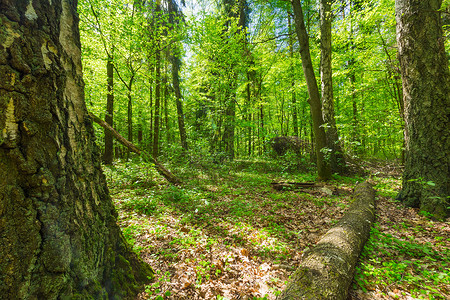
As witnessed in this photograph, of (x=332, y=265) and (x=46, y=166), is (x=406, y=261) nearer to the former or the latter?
(x=332, y=265)

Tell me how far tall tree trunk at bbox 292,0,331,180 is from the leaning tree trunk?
257 inches

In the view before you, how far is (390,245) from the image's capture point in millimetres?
2801

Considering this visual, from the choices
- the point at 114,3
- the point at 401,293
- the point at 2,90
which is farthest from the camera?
the point at 114,3

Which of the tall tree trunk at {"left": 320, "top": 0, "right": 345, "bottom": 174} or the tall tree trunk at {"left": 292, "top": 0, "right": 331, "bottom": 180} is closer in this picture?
the tall tree trunk at {"left": 292, "top": 0, "right": 331, "bottom": 180}

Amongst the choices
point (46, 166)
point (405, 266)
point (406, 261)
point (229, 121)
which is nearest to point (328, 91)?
point (229, 121)

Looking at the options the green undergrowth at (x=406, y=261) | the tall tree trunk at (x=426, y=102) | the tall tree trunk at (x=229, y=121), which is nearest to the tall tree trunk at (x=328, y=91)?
the tall tree trunk at (x=426, y=102)

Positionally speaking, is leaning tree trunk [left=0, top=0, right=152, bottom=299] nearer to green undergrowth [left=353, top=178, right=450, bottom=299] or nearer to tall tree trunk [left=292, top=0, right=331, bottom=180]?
→ green undergrowth [left=353, top=178, right=450, bottom=299]

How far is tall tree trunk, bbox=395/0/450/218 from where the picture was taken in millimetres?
3580

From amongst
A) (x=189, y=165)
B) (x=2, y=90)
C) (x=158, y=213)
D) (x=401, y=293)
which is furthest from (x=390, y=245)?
(x=189, y=165)

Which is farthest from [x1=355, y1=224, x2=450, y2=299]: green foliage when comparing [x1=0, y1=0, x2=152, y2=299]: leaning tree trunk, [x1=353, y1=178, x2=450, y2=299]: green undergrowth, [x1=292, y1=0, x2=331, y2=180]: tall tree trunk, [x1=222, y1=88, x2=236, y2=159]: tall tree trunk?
[x1=222, y1=88, x2=236, y2=159]: tall tree trunk

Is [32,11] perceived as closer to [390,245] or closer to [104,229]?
[104,229]

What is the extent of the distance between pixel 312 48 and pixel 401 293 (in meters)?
12.5

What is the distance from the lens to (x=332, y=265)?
209cm

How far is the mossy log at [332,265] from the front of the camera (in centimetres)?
179
